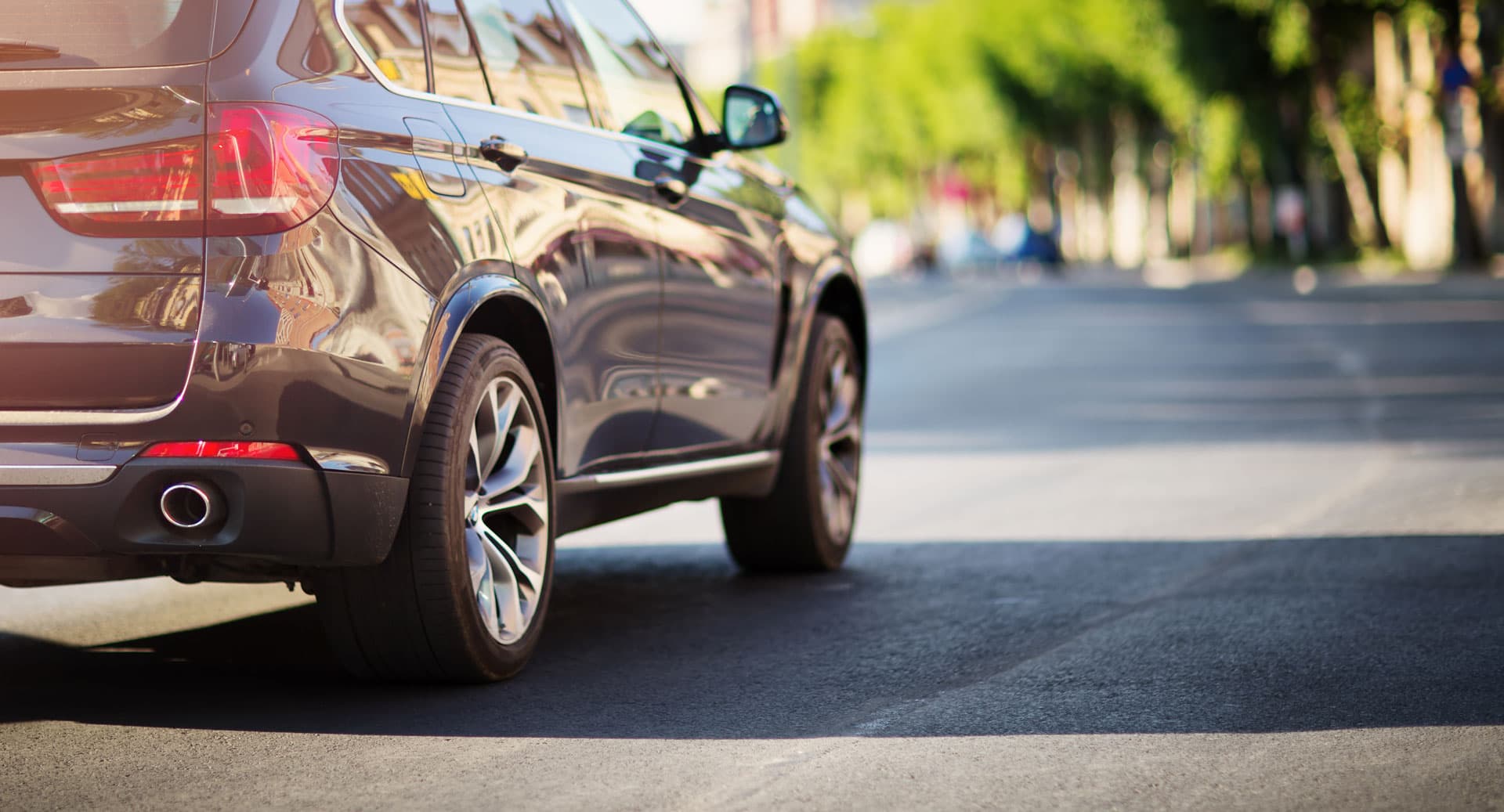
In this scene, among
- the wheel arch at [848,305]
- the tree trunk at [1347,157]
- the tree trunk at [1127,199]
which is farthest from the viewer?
the tree trunk at [1127,199]

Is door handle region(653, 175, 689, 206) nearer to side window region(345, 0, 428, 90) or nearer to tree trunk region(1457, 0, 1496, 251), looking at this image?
side window region(345, 0, 428, 90)

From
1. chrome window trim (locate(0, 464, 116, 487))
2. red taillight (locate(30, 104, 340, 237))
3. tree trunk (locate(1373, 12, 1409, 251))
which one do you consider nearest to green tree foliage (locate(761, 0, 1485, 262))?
tree trunk (locate(1373, 12, 1409, 251))

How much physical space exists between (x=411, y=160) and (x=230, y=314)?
0.61 meters

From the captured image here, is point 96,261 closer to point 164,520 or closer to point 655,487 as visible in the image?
point 164,520

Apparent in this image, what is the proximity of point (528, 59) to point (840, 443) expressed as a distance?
7.93ft

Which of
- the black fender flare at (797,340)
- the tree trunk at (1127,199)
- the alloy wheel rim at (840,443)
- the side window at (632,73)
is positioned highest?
the side window at (632,73)

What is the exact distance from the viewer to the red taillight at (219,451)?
452 centimetres

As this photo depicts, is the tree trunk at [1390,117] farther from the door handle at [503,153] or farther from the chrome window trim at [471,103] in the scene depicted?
the door handle at [503,153]

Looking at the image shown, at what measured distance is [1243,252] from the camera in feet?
198

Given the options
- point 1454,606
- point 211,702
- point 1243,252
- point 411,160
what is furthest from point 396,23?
point 1243,252

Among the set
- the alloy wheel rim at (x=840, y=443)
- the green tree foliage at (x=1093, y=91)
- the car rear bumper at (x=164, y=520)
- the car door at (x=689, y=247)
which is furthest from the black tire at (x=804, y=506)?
the green tree foliage at (x=1093, y=91)

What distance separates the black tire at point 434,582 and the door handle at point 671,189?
3.37 feet

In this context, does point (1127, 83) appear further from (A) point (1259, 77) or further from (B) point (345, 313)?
(B) point (345, 313)

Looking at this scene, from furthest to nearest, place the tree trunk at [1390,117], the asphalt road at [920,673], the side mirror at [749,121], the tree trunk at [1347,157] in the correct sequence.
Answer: the tree trunk at [1390,117] < the tree trunk at [1347,157] < the side mirror at [749,121] < the asphalt road at [920,673]
